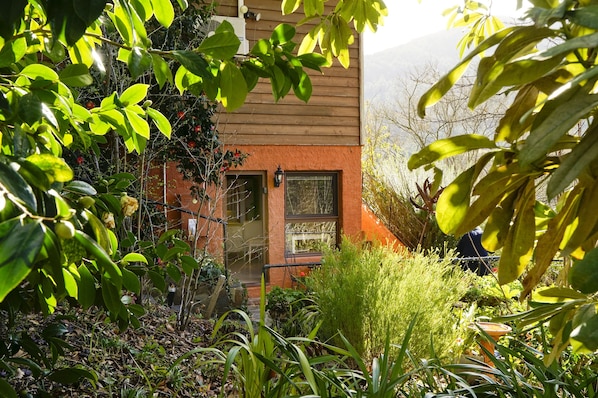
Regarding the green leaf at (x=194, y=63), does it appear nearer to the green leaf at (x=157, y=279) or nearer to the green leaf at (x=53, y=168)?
the green leaf at (x=53, y=168)

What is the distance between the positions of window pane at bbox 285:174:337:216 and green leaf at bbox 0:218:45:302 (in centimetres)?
828

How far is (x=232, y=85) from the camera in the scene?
4.01 ft

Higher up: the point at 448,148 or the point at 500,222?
the point at 448,148

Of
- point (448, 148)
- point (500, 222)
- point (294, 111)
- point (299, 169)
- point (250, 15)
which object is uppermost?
point (250, 15)

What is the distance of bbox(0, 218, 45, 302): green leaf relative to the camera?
1.46ft

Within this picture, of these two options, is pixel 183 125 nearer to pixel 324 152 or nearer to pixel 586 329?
pixel 324 152

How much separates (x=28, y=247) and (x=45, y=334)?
154cm

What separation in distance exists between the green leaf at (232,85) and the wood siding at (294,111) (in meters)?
6.80

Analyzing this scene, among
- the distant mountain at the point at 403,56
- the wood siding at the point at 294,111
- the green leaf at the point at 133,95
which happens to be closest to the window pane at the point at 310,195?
the wood siding at the point at 294,111

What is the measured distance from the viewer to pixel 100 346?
367cm

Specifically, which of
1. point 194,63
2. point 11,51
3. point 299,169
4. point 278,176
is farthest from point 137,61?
point 299,169

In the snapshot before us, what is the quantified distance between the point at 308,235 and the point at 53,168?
8.29 meters

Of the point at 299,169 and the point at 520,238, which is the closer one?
the point at 520,238

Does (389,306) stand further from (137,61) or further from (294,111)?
(294,111)
